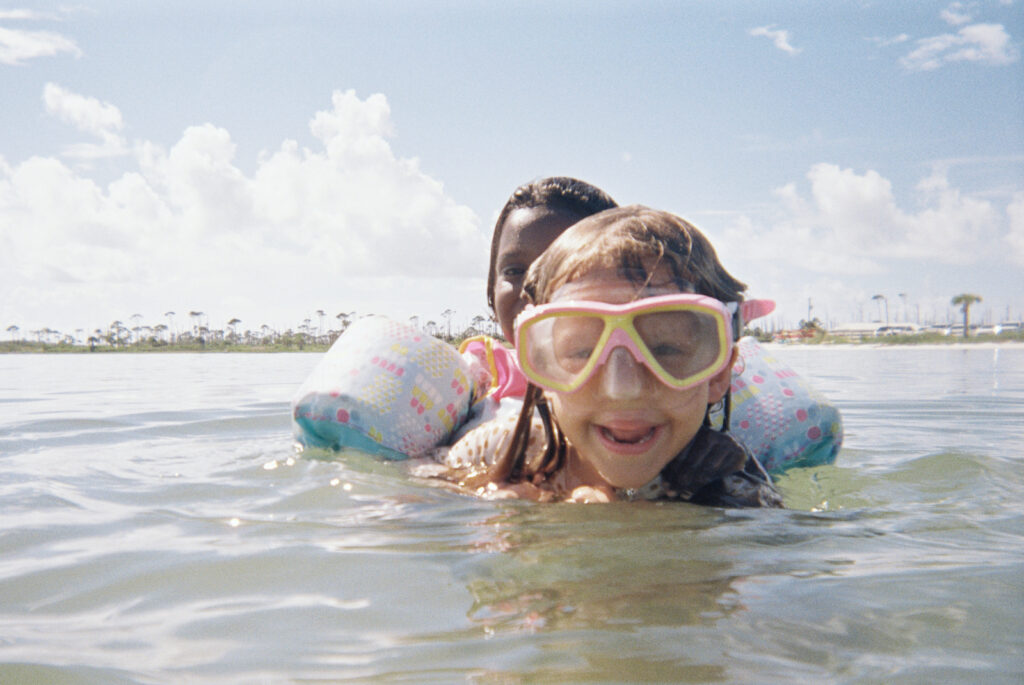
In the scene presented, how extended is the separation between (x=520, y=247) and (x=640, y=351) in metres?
2.21

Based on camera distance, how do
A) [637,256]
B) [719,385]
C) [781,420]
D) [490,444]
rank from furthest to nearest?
[781,420] → [490,444] → [719,385] → [637,256]

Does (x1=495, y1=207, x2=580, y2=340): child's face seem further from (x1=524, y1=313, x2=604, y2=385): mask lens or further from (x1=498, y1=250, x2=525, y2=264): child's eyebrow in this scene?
(x1=524, y1=313, x2=604, y2=385): mask lens

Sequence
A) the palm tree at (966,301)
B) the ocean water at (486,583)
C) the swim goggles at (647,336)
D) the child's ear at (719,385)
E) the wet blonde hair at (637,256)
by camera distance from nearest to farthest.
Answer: the ocean water at (486,583)
the swim goggles at (647,336)
the wet blonde hair at (637,256)
the child's ear at (719,385)
the palm tree at (966,301)

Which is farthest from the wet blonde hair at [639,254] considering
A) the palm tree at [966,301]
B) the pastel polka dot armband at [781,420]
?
the palm tree at [966,301]

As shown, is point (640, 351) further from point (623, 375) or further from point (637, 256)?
point (637, 256)

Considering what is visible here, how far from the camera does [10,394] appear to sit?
10.5 m

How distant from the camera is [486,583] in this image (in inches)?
78.9

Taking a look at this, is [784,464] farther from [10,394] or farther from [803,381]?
[10,394]

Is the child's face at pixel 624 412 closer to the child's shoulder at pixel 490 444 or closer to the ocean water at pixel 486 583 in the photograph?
the ocean water at pixel 486 583

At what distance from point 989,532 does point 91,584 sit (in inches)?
109

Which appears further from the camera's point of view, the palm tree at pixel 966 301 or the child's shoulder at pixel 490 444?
the palm tree at pixel 966 301

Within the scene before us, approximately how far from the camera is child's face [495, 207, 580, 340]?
4461 millimetres

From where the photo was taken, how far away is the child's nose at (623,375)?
244 cm

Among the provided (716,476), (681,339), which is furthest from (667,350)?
(716,476)
